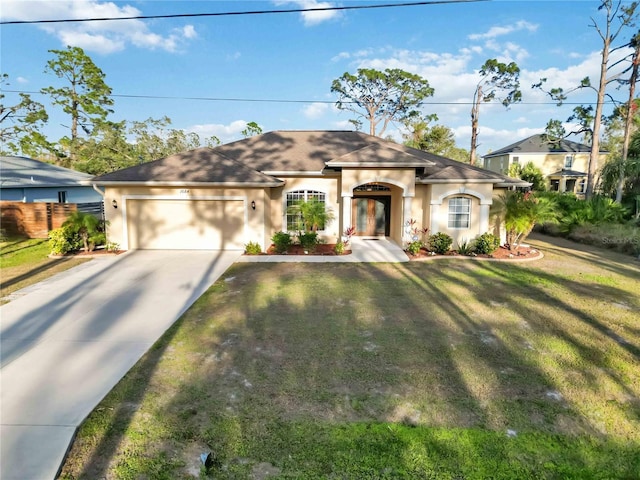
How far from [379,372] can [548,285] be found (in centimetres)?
655

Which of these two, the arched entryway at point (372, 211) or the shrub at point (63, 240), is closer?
the shrub at point (63, 240)

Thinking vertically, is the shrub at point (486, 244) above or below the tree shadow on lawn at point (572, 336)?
above

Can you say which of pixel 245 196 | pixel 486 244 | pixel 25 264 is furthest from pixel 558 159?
pixel 25 264

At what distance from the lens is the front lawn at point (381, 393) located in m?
3.39

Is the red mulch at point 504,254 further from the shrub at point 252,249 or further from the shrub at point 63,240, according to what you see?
the shrub at point 63,240

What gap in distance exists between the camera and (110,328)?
252 inches

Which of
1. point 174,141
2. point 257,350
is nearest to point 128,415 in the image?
point 257,350

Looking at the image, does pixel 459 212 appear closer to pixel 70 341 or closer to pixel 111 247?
pixel 70 341

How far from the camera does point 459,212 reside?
1393 cm

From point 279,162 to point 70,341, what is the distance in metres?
10.9

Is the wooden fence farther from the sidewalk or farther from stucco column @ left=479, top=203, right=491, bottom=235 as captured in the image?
stucco column @ left=479, top=203, right=491, bottom=235

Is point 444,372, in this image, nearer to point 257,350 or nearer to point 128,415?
point 257,350

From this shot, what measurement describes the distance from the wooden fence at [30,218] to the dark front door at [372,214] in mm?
12697

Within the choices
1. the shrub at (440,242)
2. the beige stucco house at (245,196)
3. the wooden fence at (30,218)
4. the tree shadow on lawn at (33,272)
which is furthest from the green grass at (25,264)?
the shrub at (440,242)
